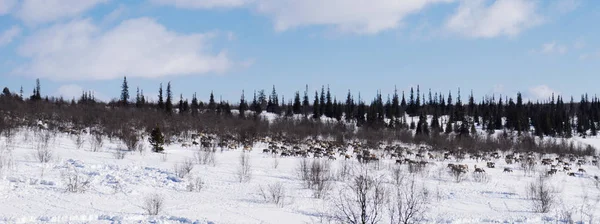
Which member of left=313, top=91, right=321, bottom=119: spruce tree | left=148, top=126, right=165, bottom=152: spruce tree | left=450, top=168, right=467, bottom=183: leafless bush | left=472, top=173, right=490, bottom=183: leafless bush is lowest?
left=472, top=173, right=490, bottom=183: leafless bush

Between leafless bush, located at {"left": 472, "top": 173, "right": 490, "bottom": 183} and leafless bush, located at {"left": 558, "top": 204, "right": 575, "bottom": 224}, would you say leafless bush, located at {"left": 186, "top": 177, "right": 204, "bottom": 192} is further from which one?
leafless bush, located at {"left": 472, "top": 173, "right": 490, "bottom": 183}

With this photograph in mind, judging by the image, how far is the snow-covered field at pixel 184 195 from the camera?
9609 mm

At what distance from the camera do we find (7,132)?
21672 mm

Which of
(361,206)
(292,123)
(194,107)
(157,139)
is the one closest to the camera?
(361,206)

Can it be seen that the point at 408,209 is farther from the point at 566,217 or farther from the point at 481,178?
the point at 481,178

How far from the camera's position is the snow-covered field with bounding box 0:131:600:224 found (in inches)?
378

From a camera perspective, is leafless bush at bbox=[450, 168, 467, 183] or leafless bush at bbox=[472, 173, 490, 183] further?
leafless bush at bbox=[472, 173, 490, 183]

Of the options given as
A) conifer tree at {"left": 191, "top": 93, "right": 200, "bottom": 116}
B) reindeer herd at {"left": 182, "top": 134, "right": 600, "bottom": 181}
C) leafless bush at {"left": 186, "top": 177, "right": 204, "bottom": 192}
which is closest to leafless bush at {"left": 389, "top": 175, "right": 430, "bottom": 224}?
leafless bush at {"left": 186, "top": 177, "right": 204, "bottom": 192}

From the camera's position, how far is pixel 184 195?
1232 centimetres

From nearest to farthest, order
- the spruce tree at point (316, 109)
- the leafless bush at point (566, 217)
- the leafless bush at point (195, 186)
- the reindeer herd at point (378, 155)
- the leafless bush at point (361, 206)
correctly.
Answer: the leafless bush at point (361, 206) < the leafless bush at point (566, 217) < the leafless bush at point (195, 186) < the reindeer herd at point (378, 155) < the spruce tree at point (316, 109)

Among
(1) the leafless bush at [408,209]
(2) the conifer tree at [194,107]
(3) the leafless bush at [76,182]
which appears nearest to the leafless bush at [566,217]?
(1) the leafless bush at [408,209]

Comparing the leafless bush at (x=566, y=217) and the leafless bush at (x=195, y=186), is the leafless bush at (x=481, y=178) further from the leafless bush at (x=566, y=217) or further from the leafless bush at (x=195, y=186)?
the leafless bush at (x=195, y=186)

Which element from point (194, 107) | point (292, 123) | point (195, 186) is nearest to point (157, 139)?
point (195, 186)

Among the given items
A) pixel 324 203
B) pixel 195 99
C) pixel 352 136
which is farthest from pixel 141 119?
pixel 195 99
